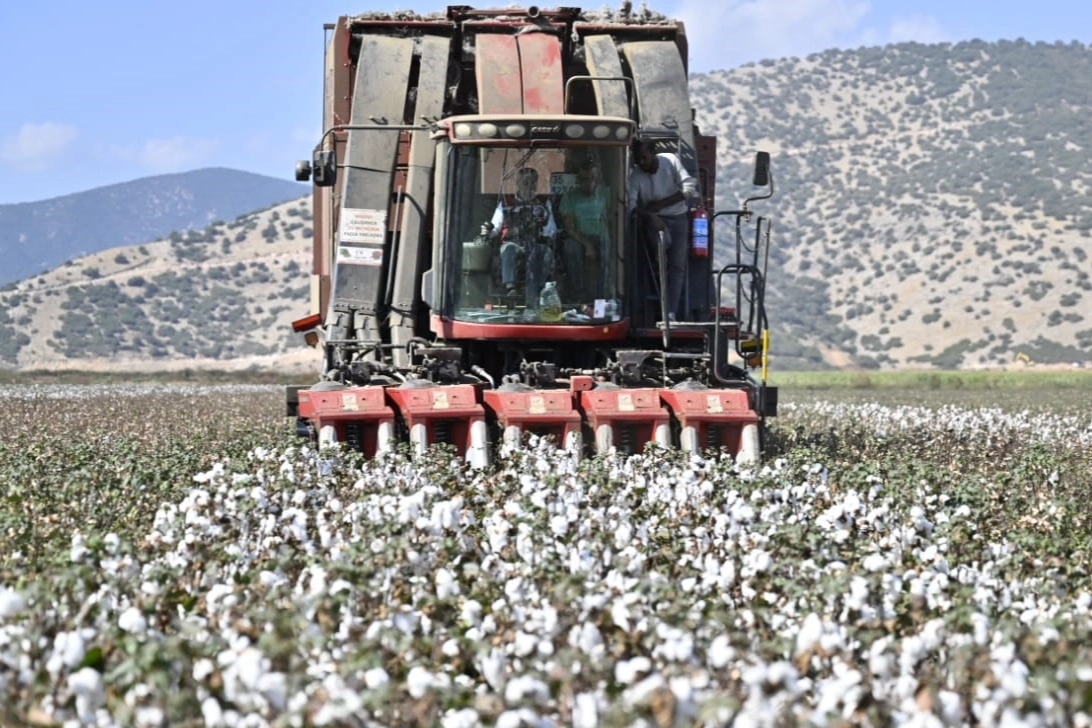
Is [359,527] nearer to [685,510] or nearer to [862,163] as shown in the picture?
[685,510]

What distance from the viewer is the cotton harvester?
46.2 ft

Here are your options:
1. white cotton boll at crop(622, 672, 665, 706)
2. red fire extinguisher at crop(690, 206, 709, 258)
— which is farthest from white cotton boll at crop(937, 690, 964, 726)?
red fire extinguisher at crop(690, 206, 709, 258)

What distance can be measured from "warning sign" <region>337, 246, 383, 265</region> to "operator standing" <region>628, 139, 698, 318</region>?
2304mm

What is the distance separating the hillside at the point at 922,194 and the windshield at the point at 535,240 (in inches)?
2968

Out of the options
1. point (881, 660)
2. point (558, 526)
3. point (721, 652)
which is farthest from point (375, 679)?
point (558, 526)

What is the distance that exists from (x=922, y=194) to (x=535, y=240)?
104121 mm

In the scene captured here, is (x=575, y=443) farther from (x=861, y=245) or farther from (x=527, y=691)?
(x=861, y=245)

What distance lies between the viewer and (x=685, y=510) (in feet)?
31.5

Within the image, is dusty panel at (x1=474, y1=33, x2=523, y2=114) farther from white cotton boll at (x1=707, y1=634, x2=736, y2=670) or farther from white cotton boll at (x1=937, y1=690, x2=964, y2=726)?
white cotton boll at (x1=937, y1=690, x2=964, y2=726)

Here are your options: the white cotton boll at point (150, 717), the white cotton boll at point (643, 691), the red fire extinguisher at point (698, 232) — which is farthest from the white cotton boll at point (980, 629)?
the red fire extinguisher at point (698, 232)

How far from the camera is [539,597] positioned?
6965 mm

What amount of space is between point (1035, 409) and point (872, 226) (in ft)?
274

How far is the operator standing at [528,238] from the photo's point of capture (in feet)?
49.1

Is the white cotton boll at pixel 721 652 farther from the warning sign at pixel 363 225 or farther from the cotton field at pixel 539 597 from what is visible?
the warning sign at pixel 363 225
